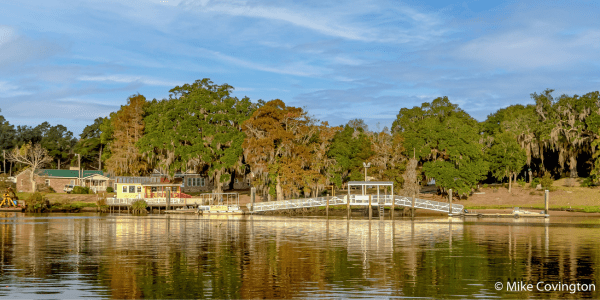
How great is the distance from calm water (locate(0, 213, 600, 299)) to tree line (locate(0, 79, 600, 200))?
2465cm

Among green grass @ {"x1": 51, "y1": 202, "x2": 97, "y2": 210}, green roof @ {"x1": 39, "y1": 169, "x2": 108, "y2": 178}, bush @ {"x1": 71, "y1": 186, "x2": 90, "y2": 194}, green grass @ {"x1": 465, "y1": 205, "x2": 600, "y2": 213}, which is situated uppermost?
green roof @ {"x1": 39, "y1": 169, "x2": 108, "y2": 178}

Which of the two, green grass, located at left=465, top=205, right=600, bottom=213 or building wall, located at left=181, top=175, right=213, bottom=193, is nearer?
green grass, located at left=465, top=205, right=600, bottom=213

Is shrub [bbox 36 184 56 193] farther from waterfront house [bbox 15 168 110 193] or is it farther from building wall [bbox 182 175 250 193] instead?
building wall [bbox 182 175 250 193]

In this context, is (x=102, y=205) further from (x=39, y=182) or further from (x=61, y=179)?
(x=61, y=179)

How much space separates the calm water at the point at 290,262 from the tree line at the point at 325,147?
2465 cm

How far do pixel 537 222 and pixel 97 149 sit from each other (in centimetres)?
9349

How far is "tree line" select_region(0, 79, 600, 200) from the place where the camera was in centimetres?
6900

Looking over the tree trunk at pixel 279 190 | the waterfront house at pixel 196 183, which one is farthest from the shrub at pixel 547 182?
the waterfront house at pixel 196 183

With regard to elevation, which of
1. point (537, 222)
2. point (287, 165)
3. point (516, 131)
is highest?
point (516, 131)

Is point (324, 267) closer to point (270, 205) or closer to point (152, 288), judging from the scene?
point (152, 288)

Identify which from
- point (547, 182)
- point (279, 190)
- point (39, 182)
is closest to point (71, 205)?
point (39, 182)

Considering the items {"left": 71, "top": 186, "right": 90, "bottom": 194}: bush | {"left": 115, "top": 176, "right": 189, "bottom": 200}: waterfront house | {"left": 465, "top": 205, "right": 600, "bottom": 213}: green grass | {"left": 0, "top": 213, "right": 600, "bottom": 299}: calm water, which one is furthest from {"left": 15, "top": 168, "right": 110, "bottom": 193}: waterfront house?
{"left": 465, "top": 205, "right": 600, "bottom": 213}: green grass

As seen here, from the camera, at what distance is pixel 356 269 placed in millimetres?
23844

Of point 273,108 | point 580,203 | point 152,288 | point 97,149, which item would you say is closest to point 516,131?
point 580,203
